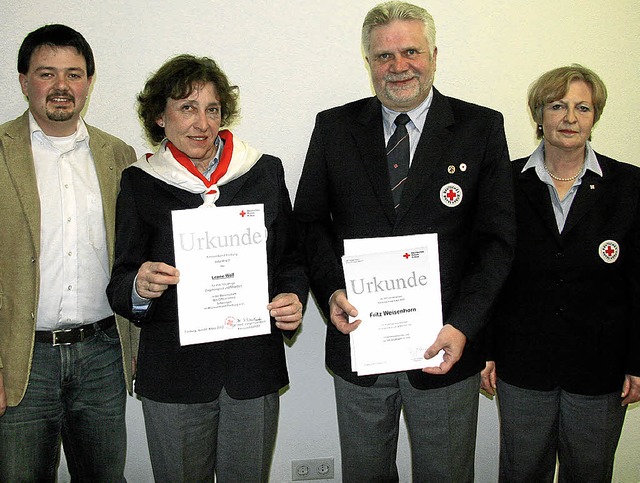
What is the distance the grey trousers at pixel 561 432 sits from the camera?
246 centimetres

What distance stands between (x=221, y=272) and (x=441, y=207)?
2.82 feet

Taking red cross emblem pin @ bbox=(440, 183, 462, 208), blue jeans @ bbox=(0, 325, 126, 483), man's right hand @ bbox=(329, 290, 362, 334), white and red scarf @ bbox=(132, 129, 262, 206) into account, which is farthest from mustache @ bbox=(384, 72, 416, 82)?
blue jeans @ bbox=(0, 325, 126, 483)

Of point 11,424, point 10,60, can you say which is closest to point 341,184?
point 11,424

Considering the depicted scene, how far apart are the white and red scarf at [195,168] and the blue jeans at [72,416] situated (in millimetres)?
772

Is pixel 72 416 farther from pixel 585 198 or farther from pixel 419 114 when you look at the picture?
pixel 585 198

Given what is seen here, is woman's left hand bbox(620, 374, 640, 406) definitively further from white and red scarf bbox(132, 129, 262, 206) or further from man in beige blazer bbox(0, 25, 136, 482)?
man in beige blazer bbox(0, 25, 136, 482)

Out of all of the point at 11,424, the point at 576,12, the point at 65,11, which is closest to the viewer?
the point at 11,424

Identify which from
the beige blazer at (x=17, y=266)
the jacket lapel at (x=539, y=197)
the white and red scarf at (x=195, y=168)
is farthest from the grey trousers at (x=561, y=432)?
the beige blazer at (x=17, y=266)

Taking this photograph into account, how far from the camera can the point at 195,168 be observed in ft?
7.16

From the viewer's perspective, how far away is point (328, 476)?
3.41 m

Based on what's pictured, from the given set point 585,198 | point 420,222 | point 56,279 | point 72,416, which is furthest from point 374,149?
point 72,416

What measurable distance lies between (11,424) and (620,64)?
142 inches

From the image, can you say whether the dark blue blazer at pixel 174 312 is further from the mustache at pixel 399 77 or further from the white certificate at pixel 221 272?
the mustache at pixel 399 77

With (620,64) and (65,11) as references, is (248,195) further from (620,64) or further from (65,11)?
(620,64)
